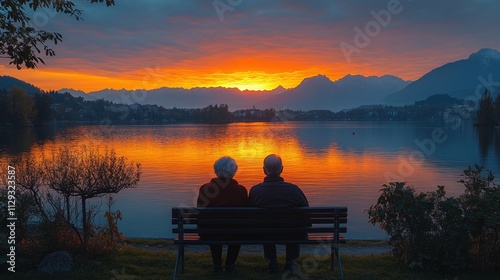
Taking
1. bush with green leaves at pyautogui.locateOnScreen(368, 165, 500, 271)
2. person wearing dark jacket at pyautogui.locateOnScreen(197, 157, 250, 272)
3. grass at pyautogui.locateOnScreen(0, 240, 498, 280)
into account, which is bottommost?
grass at pyautogui.locateOnScreen(0, 240, 498, 280)

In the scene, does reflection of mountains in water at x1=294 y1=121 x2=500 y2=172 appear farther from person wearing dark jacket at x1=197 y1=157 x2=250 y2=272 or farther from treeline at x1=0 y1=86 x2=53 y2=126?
treeline at x1=0 y1=86 x2=53 y2=126

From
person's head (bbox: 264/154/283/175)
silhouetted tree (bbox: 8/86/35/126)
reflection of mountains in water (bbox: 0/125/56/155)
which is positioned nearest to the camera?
person's head (bbox: 264/154/283/175)

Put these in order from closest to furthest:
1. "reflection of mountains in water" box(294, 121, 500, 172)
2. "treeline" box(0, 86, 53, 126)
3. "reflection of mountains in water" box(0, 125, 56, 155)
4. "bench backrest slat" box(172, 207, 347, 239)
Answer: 1. "bench backrest slat" box(172, 207, 347, 239)
2. "reflection of mountains in water" box(294, 121, 500, 172)
3. "reflection of mountains in water" box(0, 125, 56, 155)
4. "treeline" box(0, 86, 53, 126)

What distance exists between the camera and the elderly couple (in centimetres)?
644

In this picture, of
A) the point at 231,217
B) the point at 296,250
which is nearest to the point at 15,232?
the point at 231,217

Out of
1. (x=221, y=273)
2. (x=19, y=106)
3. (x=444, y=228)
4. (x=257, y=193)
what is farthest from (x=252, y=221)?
(x=19, y=106)

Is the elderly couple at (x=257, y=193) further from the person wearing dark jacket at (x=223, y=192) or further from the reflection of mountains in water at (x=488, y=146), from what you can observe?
the reflection of mountains in water at (x=488, y=146)

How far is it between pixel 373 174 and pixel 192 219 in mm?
26478

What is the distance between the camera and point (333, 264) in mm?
7137

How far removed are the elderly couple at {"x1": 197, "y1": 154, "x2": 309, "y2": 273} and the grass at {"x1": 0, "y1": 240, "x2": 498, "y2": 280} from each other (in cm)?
36

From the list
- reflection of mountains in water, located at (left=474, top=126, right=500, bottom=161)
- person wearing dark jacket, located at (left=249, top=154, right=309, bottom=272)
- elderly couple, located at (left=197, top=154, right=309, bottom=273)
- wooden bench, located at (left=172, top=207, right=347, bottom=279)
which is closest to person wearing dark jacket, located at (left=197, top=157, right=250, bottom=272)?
elderly couple, located at (left=197, top=154, right=309, bottom=273)

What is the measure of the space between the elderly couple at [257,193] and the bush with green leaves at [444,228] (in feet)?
5.64

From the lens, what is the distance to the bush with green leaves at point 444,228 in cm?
673

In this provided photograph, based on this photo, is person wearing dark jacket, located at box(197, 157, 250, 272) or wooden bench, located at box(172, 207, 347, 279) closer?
wooden bench, located at box(172, 207, 347, 279)
